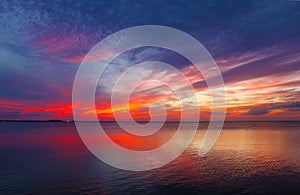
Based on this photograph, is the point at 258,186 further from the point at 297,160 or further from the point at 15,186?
the point at 15,186

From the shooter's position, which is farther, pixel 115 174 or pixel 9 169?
pixel 9 169

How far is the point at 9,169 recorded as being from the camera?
4262 cm

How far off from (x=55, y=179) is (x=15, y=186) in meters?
5.28

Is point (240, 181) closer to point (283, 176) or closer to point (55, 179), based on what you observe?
point (283, 176)

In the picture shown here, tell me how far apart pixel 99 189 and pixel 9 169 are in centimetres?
2156

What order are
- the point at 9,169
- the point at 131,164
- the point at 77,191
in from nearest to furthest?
the point at 77,191 → the point at 9,169 → the point at 131,164

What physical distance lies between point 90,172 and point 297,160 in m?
44.5

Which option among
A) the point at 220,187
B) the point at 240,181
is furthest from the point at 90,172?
the point at 240,181

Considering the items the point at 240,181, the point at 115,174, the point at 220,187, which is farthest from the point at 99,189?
the point at 240,181

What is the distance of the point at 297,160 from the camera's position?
53219 mm

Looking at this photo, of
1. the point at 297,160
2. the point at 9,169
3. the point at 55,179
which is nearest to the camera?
the point at 55,179

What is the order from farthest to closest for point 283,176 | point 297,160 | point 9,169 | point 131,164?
point 297,160
point 131,164
point 9,169
point 283,176

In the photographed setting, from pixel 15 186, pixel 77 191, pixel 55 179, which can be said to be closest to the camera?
pixel 77 191

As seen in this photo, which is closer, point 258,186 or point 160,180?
point 258,186
